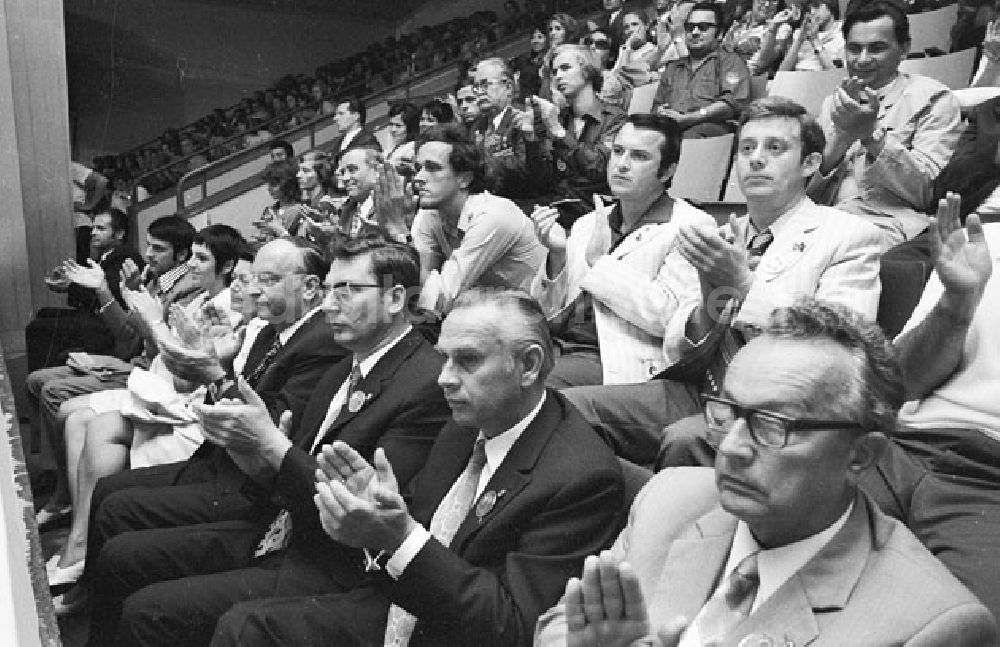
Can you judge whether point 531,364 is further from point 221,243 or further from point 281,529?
point 221,243

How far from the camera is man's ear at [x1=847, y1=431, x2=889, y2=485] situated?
3.65ft

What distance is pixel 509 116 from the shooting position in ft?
13.2

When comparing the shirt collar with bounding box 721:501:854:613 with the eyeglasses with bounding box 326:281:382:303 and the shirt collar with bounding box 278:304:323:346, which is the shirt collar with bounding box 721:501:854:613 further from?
the shirt collar with bounding box 278:304:323:346

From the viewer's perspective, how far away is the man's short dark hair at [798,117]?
2098 mm

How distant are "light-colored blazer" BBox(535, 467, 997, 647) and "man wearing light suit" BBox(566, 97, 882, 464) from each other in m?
0.65

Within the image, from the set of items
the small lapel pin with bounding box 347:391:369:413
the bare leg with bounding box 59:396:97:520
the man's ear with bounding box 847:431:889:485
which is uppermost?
the man's ear with bounding box 847:431:889:485

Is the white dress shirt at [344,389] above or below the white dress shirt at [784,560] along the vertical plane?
below

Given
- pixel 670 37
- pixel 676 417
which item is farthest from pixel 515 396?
pixel 670 37

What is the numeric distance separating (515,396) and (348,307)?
587 millimetres

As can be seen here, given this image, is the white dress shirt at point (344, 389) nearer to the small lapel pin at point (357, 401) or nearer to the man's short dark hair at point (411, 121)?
the small lapel pin at point (357, 401)

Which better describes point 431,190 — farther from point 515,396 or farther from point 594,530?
point 594,530

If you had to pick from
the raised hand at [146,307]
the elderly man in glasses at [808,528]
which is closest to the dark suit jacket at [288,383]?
the raised hand at [146,307]

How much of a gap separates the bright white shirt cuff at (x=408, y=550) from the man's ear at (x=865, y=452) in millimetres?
555

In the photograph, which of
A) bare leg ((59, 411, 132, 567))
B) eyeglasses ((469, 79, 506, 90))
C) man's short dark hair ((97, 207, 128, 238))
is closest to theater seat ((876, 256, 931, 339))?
bare leg ((59, 411, 132, 567))
